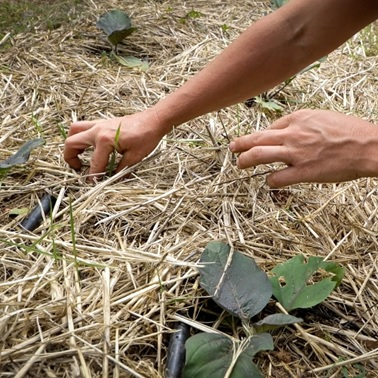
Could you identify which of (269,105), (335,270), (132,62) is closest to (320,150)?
(335,270)

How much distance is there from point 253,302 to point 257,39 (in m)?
0.60

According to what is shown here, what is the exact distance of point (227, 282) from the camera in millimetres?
974

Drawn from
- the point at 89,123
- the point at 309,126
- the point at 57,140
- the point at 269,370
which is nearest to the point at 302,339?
the point at 269,370

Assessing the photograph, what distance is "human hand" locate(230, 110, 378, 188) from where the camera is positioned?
105cm

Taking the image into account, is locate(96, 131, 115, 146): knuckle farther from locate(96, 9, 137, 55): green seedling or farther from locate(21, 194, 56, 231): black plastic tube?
locate(96, 9, 137, 55): green seedling

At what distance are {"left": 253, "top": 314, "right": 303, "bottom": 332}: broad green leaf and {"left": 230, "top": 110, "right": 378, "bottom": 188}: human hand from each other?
0.95 ft

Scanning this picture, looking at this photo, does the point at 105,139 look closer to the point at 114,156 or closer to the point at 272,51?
the point at 114,156

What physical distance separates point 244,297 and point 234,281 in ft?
0.13

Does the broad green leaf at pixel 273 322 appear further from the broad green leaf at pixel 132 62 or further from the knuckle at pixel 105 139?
the broad green leaf at pixel 132 62

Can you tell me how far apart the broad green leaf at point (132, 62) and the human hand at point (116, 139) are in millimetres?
686

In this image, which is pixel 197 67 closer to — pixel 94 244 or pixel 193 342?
pixel 94 244

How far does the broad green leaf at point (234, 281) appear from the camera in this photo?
94 centimetres

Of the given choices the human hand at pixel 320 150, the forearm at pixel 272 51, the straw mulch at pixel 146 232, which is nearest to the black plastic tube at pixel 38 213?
the straw mulch at pixel 146 232

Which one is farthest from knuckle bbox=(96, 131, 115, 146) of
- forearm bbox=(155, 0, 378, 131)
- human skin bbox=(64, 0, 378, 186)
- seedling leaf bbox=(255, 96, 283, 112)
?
seedling leaf bbox=(255, 96, 283, 112)
